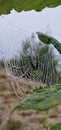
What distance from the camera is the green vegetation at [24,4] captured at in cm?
302

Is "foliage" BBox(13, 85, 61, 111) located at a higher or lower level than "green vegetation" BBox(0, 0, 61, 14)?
lower

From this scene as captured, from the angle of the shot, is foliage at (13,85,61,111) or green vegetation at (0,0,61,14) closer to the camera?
foliage at (13,85,61,111)

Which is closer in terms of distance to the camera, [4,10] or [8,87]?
[4,10]

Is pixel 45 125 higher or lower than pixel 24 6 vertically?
lower

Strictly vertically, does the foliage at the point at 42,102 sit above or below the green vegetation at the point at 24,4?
below

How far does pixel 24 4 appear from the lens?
10.5 feet

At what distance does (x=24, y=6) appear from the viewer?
3.25 metres

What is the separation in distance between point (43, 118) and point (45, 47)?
Result: 42.2 feet

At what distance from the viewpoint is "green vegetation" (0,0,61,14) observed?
3016 mm

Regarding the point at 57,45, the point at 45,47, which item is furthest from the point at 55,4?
the point at 45,47

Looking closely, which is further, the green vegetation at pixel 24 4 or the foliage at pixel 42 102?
the green vegetation at pixel 24 4

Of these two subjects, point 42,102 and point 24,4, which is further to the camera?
point 24,4

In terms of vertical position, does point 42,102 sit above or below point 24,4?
below

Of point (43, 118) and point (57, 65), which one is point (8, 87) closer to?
point (57, 65)
